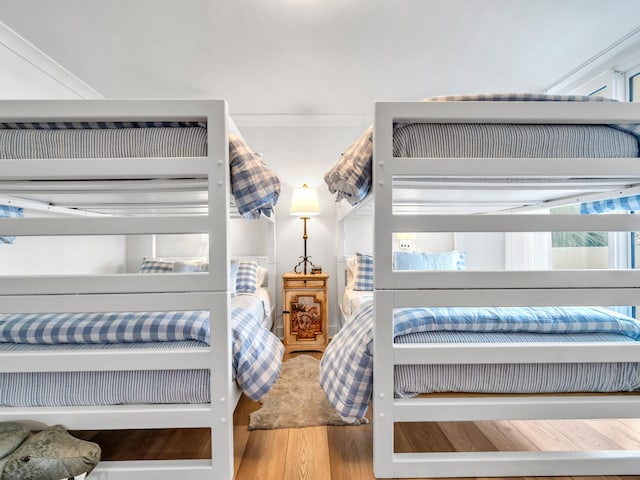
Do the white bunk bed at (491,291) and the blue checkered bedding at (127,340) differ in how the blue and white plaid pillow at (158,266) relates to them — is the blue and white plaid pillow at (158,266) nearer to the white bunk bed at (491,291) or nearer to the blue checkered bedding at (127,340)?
the blue checkered bedding at (127,340)

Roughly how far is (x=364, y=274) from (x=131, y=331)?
1.82 meters

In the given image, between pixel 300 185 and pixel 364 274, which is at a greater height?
pixel 300 185

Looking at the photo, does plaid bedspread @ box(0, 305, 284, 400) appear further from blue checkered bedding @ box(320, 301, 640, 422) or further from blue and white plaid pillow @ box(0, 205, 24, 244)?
blue and white plaid pillow @ box(0, 205, 24, 244)

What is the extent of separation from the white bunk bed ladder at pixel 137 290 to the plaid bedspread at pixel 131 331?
8 cm

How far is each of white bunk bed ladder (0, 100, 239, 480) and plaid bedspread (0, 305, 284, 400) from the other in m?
0.08

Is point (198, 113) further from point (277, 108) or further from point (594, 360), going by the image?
point (277, 108)

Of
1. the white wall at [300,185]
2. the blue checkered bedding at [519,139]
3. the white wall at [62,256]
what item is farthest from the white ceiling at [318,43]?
the white wall at [62,256]

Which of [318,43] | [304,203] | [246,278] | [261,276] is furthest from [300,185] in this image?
[318,43]

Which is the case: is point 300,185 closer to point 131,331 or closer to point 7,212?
point 7,212

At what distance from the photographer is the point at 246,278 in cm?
255

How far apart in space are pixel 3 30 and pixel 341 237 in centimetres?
278

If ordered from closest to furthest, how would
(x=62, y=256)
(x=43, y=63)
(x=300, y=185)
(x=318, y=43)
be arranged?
1. (x=318, y=43)
2. (x=43, y=63)
3. (x=62, y=256)
4. (x=300, y=185)

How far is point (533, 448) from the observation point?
137 cm

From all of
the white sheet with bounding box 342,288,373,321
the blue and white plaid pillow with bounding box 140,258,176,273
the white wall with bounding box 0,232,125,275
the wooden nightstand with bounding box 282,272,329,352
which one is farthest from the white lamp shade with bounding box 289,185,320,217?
the white wall with bounding box 0,232,125,275
